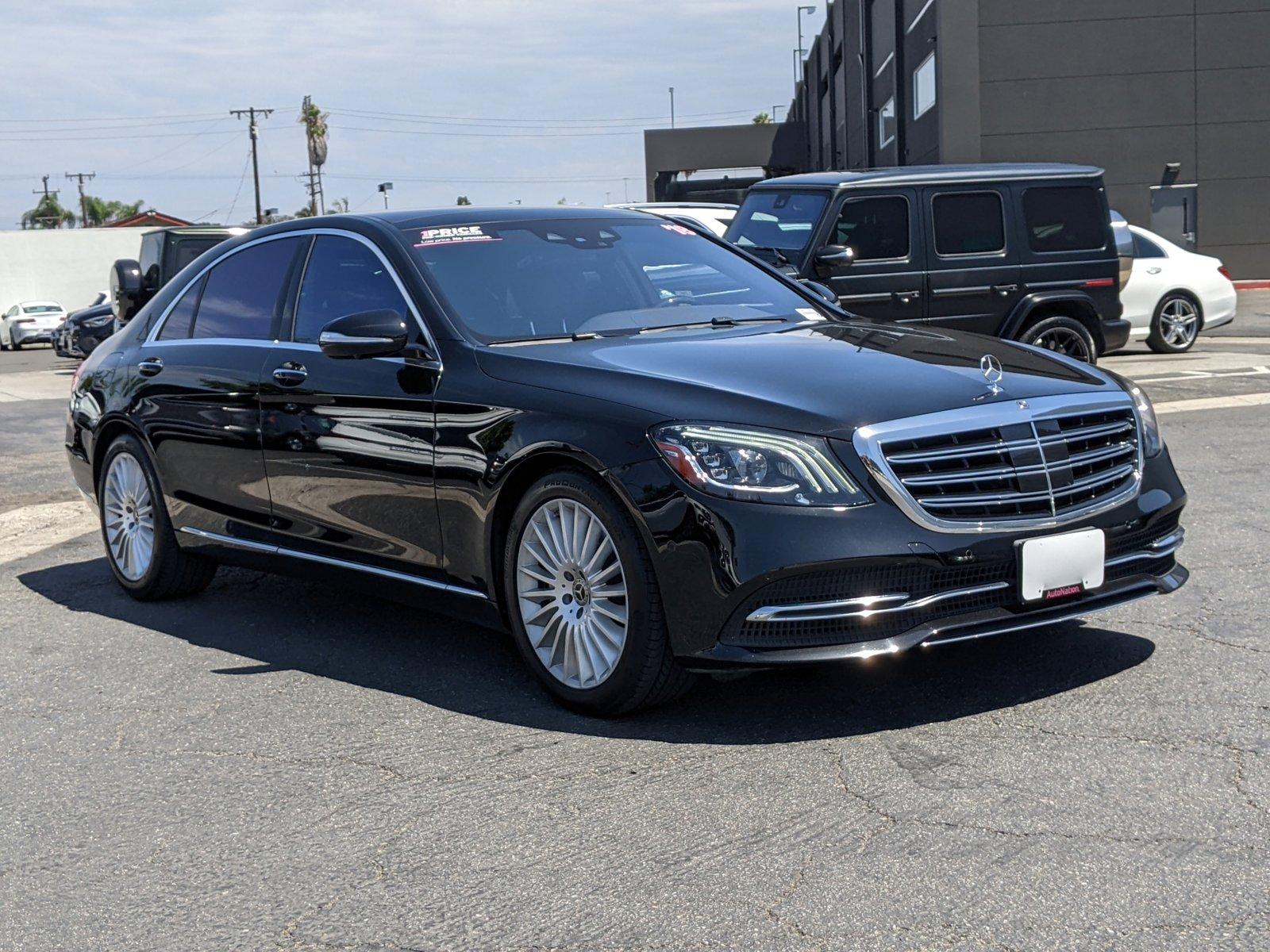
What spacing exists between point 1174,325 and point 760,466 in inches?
566

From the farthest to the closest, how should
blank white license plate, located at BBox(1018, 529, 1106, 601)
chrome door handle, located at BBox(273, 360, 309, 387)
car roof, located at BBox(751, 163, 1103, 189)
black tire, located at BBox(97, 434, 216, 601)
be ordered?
1. car roof, located at BBox(751, 163, 1103, 189)
2. black tire, located at BBox(97, 434, 216, 601)
3. chrome door handle, located at BBox(273, 360, 309, 387)
4. blank white license plate, located at BBox(1018, 529, 1106, 601)

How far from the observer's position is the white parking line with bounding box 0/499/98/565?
8.66 metres

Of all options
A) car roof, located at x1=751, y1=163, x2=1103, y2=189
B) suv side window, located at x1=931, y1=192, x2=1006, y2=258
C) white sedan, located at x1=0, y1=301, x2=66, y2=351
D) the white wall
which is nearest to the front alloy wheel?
car roof, located at x1=751, y1=163, x2=1103, y2=189

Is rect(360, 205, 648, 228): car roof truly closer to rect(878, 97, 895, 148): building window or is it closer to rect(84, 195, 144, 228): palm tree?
rect(878, 97, 895, 148): building window

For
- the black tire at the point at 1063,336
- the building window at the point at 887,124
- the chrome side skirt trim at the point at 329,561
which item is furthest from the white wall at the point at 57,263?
the chrome side skirt trim at the point at 329,561

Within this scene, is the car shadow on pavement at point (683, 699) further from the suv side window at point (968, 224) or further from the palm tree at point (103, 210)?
the palm tree at point (103, 210)

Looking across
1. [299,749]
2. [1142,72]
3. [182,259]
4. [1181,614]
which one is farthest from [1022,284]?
[1142,72]

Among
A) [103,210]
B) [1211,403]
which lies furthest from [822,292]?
[103,210]

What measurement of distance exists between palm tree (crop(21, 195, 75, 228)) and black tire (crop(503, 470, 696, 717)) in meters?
141

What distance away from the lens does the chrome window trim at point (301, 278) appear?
217 inches

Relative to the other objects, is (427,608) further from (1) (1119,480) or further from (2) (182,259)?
(2) (182,259)

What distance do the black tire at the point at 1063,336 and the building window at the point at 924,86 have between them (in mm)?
25985

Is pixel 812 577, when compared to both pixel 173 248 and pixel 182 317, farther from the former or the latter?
pixel 173 248

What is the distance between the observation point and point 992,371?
16.1 feet
